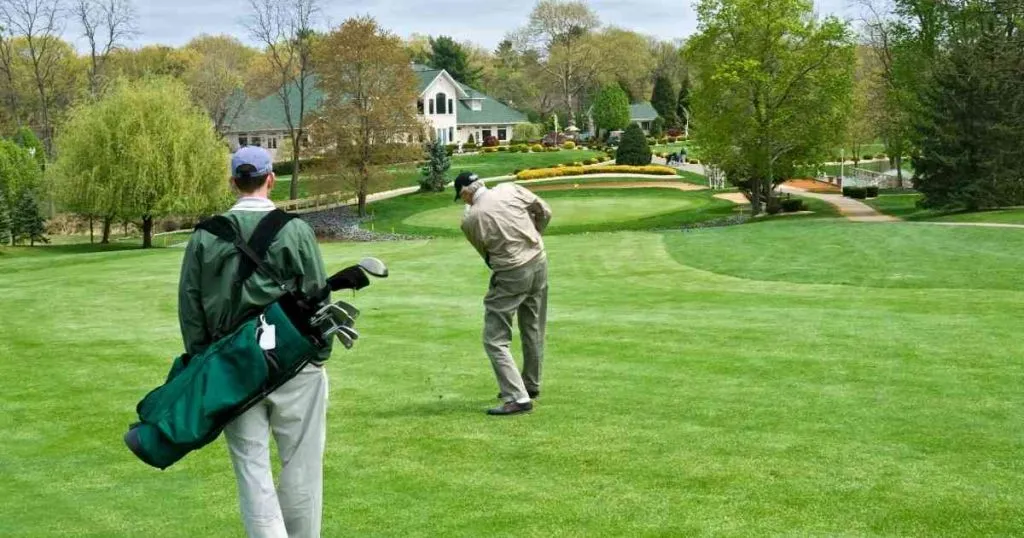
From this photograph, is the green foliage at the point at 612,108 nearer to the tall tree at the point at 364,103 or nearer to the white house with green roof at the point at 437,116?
the white house with green roof at the point at 437,116

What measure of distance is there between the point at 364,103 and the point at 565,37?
2383 inches

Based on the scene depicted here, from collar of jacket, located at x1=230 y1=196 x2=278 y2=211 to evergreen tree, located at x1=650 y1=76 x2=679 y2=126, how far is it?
124m

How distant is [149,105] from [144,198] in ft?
14.7

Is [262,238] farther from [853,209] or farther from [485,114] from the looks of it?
[485,114]

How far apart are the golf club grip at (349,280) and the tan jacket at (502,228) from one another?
3584mm

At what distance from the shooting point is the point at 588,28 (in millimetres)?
118625

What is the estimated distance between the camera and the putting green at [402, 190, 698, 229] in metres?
51.2

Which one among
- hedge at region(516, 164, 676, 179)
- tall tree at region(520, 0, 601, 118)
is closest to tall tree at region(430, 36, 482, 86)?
tall tree at region(520, 0, 601, 118)

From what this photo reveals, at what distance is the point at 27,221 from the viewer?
5284 centimetres

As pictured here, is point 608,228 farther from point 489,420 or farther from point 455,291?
point 489,420

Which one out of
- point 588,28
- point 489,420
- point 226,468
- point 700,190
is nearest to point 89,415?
point 226,468

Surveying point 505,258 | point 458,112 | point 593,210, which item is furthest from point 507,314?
point 458,112

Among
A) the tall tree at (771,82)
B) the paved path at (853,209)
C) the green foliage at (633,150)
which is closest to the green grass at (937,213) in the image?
the paved path at (853,209)

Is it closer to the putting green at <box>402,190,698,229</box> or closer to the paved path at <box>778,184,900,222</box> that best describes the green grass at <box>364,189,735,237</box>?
the putting green at <box>402,190,698,229</box>
